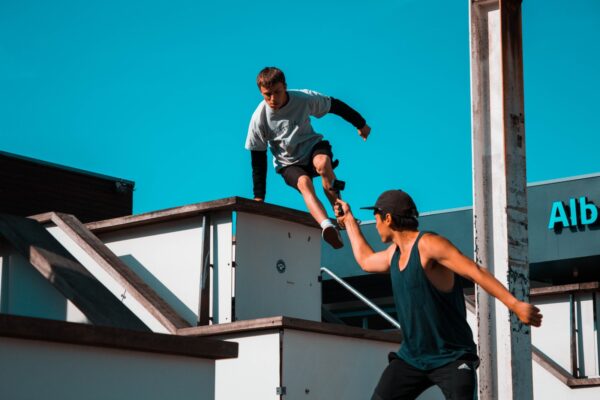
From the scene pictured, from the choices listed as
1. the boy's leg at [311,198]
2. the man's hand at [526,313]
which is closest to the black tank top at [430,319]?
the man's hand at [526,313]

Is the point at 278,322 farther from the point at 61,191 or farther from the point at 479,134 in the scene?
the point at 61,191

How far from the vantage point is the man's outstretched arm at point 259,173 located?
957 cm

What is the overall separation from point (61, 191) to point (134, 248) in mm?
7315

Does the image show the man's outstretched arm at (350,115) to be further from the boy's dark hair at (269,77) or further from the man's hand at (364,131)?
the boy's dark hair at (269,77)

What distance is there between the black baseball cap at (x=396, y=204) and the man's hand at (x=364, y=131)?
3.78 metres

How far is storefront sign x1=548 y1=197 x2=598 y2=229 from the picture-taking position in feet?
75.5

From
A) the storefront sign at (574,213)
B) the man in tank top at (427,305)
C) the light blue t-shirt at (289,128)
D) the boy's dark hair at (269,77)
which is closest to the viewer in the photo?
the man in tank top at (427,305)

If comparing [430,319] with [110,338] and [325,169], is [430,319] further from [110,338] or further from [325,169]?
[325,169]

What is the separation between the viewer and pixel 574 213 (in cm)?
2312

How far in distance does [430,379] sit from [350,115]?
14.7 ft

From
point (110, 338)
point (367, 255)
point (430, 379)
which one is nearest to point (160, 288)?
point (110, 338)

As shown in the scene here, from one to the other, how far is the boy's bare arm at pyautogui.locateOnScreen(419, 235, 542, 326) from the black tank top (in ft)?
0.43

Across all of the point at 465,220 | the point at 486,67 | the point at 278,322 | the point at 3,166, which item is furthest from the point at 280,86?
the point at 465,220

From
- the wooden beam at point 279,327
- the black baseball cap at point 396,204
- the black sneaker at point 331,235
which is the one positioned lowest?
the wooden beam at point 279,327
